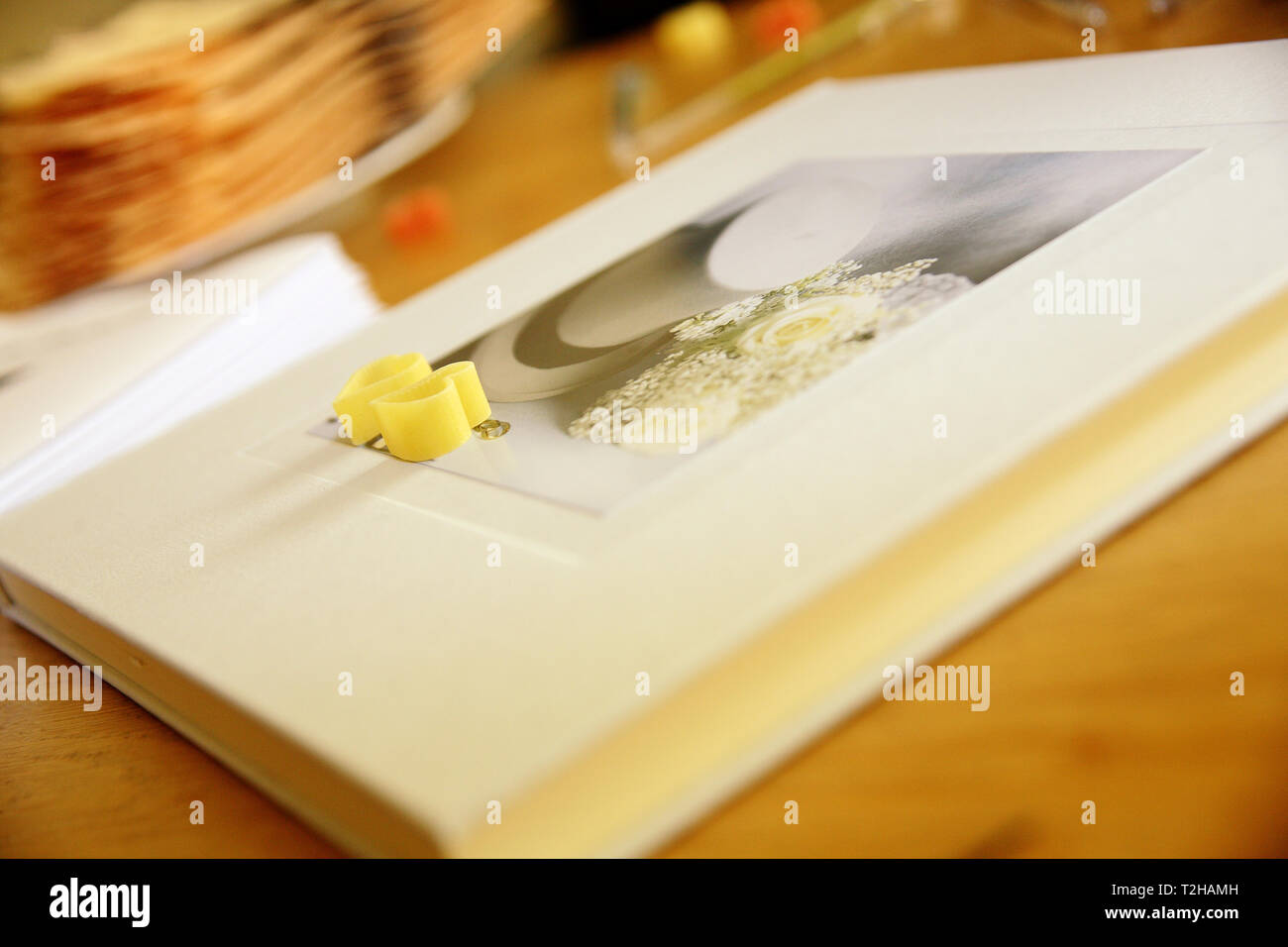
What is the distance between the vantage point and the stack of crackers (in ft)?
2.28

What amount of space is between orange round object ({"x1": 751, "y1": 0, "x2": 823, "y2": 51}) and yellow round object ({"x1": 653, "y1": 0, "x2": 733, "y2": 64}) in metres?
0.05

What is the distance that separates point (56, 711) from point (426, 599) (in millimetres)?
162

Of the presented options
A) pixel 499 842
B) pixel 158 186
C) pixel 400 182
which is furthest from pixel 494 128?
pixel 499 842

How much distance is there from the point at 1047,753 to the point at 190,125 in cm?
66

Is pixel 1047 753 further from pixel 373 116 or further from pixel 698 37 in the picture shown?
pixel 698 37

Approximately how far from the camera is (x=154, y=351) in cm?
54

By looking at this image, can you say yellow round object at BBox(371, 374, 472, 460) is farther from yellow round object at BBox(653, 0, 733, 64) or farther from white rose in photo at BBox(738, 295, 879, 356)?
yellow round object at BBox(653, 0, 733, 64)

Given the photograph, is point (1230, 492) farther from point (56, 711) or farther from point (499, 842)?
point (56, 711)

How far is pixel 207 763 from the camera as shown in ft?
0.98

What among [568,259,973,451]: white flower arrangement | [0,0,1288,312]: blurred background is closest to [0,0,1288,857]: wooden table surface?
[568,259,973,451]: white flower arrangement

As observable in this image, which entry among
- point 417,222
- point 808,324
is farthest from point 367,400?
point 417,222

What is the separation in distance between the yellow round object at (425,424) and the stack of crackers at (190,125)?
46cm

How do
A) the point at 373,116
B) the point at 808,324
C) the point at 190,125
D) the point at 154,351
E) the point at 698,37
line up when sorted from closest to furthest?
the point at 808,324 < the point at 154,351 < the point at 190,125 < the point at 373,116 < the point at 698,37

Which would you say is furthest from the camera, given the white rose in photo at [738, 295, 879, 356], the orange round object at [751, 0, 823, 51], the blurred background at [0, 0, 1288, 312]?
the orange round object at [751, 0, 823, 51]
